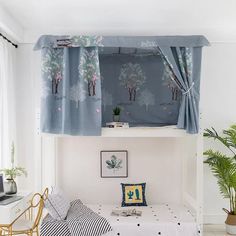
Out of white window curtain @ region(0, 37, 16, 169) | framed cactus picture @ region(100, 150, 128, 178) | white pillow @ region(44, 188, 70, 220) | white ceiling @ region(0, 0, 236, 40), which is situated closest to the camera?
white ceiling @ region(0, 0, 236, 40)

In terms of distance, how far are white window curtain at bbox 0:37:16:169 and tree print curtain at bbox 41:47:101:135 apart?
20.9 inches

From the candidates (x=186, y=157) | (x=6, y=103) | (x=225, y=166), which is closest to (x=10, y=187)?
(x=6, y=103)

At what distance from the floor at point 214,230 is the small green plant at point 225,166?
0.85 ft

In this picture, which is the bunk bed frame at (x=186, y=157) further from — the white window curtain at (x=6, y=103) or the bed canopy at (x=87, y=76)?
the white window curtain at (x=6, y=103)

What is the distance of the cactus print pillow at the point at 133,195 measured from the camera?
4988mm

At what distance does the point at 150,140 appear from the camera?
523cm

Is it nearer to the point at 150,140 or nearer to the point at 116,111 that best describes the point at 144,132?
the point at 116,111

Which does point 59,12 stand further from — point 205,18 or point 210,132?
point 210,132

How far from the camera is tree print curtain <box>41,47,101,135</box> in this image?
4.39 m

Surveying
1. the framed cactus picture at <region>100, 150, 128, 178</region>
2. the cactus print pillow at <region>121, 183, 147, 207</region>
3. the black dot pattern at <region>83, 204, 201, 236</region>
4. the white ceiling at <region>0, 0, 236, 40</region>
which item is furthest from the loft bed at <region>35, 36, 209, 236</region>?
the framed cactus picture at <region>100, 150, 128, 178</region>

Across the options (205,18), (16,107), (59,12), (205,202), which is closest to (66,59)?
(59,12)

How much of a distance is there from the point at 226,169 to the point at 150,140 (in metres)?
1.04

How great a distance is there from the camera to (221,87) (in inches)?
209

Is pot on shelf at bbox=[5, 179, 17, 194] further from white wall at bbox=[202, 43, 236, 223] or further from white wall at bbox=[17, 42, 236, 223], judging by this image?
white wall at bbox=[202, 43, 236, 223]
